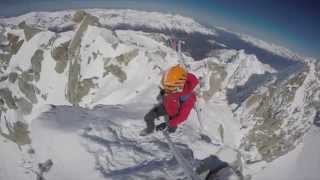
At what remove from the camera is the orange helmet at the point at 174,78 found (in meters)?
3.19

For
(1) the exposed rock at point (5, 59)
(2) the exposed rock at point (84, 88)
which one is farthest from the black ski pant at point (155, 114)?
(1) the exposed rock at point (5, 59)

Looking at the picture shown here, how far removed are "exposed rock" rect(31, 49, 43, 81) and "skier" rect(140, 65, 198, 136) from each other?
20.8m

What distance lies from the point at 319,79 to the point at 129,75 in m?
8.08

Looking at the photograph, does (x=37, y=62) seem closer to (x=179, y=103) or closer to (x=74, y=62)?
(x=74, y=62)

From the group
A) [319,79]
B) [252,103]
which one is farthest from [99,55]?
[319,79]

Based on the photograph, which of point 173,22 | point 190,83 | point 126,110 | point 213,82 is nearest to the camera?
point 190,83

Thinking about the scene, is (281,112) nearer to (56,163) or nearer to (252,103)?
(252,103)

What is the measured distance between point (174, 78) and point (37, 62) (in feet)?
75.1

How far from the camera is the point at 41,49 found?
2339 cm

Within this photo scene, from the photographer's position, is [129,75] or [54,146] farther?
[129,75]

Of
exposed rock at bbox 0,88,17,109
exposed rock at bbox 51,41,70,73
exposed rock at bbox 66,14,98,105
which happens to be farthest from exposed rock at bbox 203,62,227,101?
exposed rock at bbox 0,88,17,109

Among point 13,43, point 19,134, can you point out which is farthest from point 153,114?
point 13,43

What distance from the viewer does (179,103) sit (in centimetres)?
350

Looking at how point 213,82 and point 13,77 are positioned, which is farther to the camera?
point 13,77
